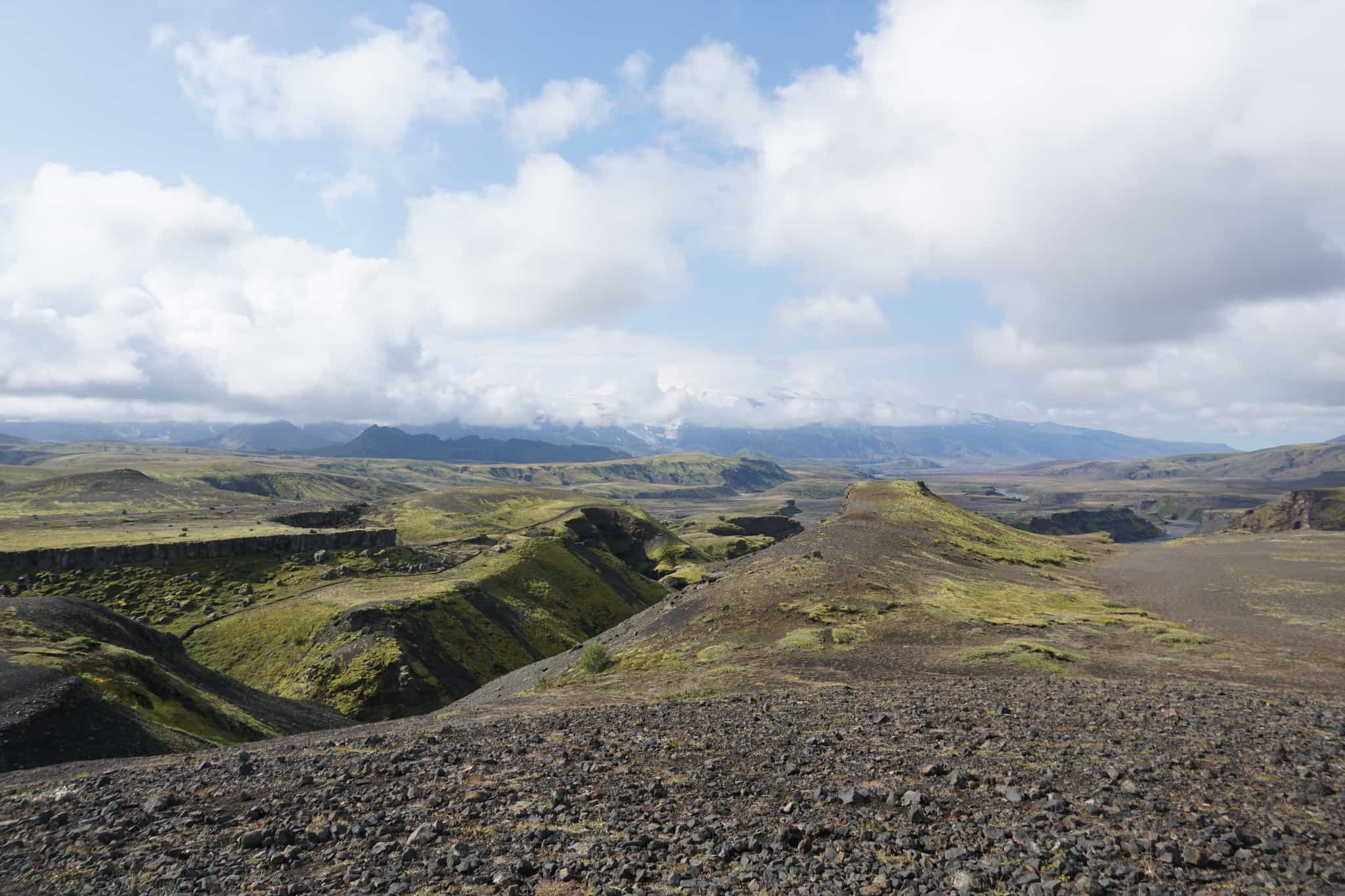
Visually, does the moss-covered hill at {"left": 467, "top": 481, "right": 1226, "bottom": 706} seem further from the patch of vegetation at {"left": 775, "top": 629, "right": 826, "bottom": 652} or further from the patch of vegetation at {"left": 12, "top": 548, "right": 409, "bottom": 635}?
the patch of vegetation at {"left": 12, "top": 548, "right": 409, "bottom": 635}

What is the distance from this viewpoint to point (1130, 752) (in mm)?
17312

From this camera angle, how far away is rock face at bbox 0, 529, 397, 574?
7850 centimetres

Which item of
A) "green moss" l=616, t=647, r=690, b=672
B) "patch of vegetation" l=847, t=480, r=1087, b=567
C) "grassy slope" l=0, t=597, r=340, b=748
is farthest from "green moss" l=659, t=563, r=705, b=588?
"grassy slope" l=0, t=597, r=340, b=748

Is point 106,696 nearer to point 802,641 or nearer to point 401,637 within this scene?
point 802,641

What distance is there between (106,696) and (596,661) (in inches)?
1053

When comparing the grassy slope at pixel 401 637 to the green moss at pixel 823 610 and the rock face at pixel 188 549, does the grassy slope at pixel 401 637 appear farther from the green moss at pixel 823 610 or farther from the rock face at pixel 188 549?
the green moss at pixel 823 610

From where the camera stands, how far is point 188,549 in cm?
8744

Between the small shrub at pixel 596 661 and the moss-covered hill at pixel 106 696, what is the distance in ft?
69.1

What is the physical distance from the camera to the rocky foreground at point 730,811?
36.0ft

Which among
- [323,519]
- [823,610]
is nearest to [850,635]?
[823,610]

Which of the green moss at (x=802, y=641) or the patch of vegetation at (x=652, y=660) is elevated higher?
the green moss at (x=802, y=641)

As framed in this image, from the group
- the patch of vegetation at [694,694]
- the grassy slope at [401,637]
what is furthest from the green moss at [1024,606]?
the grassy slope at [401,637]

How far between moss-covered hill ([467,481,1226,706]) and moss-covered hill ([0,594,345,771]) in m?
16.2

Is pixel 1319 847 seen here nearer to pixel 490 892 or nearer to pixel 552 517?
pixel 490 892
